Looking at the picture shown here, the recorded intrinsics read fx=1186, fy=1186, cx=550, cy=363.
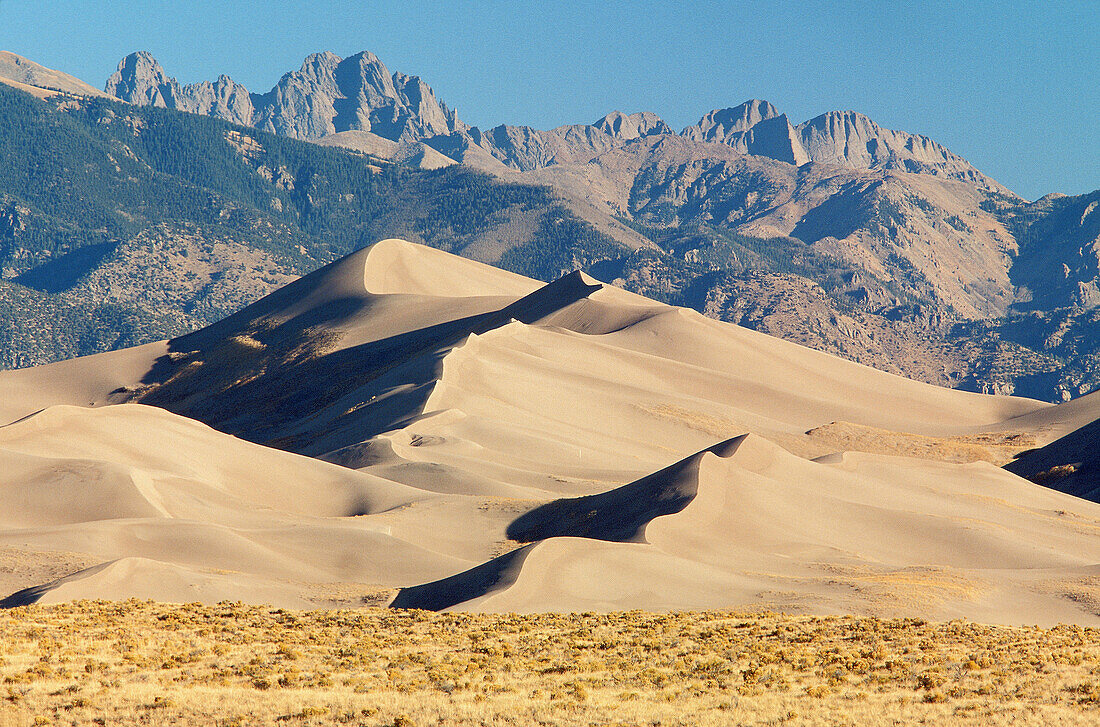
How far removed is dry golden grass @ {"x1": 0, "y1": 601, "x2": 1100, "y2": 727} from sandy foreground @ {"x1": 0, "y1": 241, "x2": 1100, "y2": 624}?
7.43 feet

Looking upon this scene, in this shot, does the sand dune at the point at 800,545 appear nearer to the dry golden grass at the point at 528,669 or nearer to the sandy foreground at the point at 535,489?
the sandy foreground at the point at 535,489

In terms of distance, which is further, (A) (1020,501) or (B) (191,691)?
(A) (1020,501)

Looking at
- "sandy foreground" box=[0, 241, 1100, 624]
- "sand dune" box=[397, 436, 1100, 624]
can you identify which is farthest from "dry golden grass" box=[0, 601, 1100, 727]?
"sand dune" box=[397, 436, 1100, 624]

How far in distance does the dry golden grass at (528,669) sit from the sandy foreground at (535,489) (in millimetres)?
2266

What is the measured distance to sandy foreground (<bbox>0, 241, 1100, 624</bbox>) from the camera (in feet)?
127

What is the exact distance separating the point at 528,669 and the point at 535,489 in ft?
112

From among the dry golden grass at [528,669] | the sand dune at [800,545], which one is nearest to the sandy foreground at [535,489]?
the sand dune at [800,545]

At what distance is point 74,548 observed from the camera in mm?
41375

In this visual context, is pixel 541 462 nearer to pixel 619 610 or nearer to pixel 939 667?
pixel 619 610

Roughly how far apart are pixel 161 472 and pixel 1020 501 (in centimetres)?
4500

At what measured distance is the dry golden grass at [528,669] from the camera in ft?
75.9

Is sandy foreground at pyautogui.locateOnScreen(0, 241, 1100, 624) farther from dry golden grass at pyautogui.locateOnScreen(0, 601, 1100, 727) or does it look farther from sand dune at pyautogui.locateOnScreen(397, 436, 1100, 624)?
dry golden grass at pyautogui.locateOnScreen(0, 601, 1100, 727)

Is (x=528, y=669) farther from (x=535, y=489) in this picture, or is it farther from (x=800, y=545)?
(x=535, y=489)

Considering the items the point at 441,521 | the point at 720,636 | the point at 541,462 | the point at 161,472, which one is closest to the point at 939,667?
the point at 720,636
